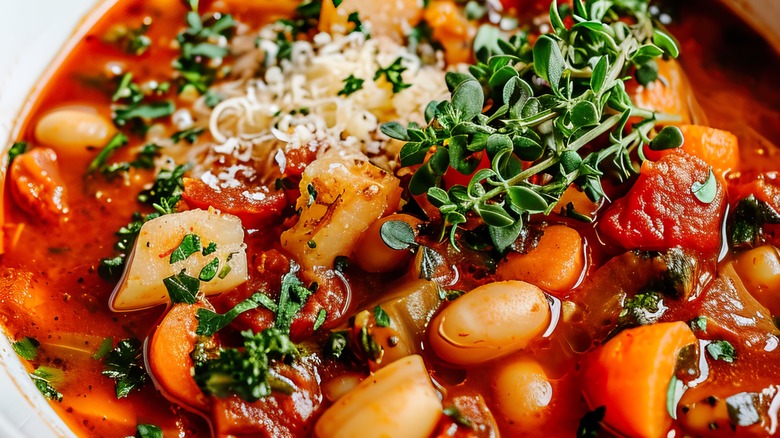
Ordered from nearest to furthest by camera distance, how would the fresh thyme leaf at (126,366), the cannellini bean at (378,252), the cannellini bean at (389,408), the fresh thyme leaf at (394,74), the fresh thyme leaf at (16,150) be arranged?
1. the cannellini bean at (389,408)
2. the fresh thyme leaf at (126,366)
3. the cannellini bean at (378,252)
4. the fresh thyme leaf at (16,150)
5. the fresh thyme leaf at (394,74)

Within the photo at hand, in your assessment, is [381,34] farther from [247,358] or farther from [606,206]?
[247,358]

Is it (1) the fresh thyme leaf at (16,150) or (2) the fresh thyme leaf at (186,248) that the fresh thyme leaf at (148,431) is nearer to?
(2) the fresh thyme leaf at (186,248)

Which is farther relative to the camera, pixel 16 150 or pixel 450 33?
pixel 450 33

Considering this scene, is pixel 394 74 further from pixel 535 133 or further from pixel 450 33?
pixel 535 133

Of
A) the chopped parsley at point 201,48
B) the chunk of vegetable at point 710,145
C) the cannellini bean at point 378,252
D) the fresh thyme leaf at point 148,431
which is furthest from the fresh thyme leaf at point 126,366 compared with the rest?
the chunk of vegetable at point 710,145

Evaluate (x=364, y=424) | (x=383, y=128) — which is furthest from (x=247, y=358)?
(x=383, y=128)

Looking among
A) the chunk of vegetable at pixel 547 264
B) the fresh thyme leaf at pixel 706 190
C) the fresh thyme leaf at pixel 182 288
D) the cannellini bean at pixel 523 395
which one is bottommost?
the cannellini bean at pixel 523 395

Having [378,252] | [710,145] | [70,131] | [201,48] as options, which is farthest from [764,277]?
[70,131]
